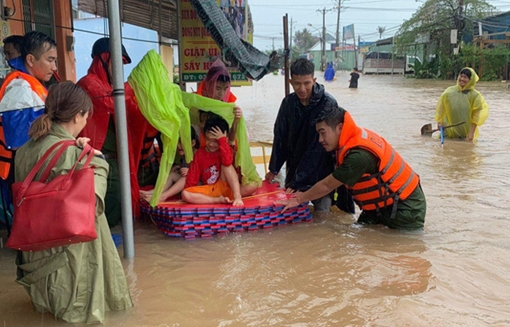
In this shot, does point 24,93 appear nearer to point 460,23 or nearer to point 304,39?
point 460,23

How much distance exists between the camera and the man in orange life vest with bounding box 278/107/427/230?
161 inches

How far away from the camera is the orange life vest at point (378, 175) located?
4121 mm

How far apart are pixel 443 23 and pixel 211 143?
109 ft

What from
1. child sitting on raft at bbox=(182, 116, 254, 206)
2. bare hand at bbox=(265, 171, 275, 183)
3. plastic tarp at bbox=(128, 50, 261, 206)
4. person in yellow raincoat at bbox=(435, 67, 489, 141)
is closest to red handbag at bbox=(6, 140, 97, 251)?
plastic tarp at bbox=(128, 50, 261, 206)

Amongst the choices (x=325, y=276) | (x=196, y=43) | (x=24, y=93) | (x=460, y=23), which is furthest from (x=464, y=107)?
(x=460, y=23)

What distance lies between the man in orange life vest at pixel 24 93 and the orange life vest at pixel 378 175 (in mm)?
2416

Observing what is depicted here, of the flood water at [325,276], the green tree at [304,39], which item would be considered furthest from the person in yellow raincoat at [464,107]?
the green tree at [304,39]

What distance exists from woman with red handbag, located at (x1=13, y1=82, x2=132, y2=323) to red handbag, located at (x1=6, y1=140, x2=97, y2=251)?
74 millimetres

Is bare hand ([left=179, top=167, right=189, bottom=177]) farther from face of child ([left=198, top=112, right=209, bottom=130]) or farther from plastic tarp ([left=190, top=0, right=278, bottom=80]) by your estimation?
plastic tarp ([left=190, top=0, right=278, bottom=80])

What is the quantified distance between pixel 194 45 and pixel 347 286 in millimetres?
4611

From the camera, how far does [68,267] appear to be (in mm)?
2615

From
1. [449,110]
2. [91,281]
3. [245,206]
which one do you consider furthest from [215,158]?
[449,110]

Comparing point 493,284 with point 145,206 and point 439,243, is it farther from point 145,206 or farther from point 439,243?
point 145,206

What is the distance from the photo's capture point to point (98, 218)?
Answer: 8.90 feet
